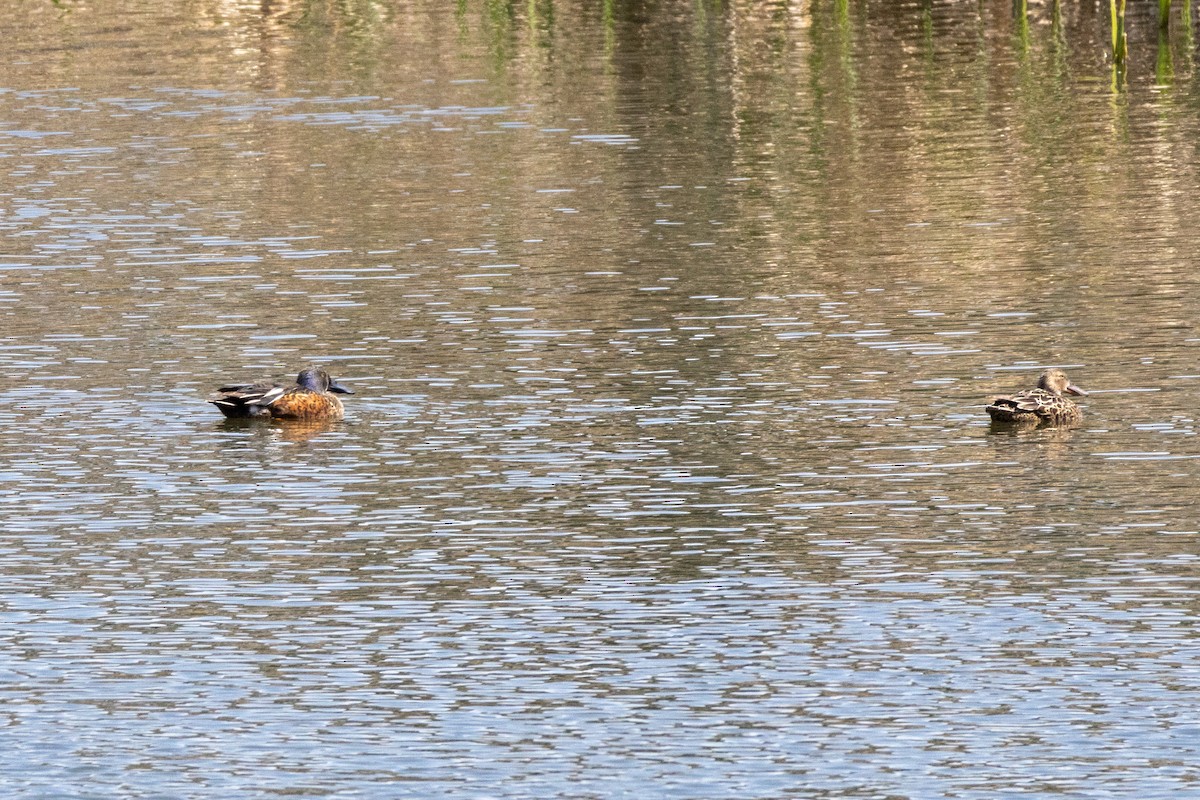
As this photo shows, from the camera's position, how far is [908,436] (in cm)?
1959

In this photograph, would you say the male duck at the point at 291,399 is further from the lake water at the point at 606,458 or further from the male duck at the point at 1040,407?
the male duck at the point at 1040,407

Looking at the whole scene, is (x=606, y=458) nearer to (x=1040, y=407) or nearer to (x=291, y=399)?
(x=291, y=399)

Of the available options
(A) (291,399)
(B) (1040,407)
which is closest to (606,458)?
(A) (291,399)

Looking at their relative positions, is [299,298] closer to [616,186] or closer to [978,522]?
[616,186]

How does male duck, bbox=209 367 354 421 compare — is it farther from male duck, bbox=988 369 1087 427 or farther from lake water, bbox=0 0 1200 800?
male duck, bbox=988 369 1087 427

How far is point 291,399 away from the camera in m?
20.9

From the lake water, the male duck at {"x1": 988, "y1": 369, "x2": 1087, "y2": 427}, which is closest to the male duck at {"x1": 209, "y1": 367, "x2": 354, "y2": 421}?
the lake water

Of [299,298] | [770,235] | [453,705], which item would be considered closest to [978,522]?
[453,705]

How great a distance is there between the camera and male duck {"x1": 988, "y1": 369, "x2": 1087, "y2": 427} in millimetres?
19750

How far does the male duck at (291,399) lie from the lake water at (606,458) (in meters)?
0.18

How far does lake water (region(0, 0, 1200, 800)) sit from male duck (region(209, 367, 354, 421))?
0.61 feet

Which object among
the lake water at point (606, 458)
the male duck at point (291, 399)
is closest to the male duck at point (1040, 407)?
the lake water at point (606, 458)

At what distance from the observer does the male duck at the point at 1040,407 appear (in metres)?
19.8

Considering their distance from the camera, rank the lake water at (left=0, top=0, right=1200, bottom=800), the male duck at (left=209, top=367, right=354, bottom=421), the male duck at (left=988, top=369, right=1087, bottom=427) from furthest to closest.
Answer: the male duck at (left=209, top=367, right=354, bottom=421), the male duck at (left=988, top=369, right=1087, bottom=427), the lake water at (left=0, top=0, right=1200, bottom=800)
